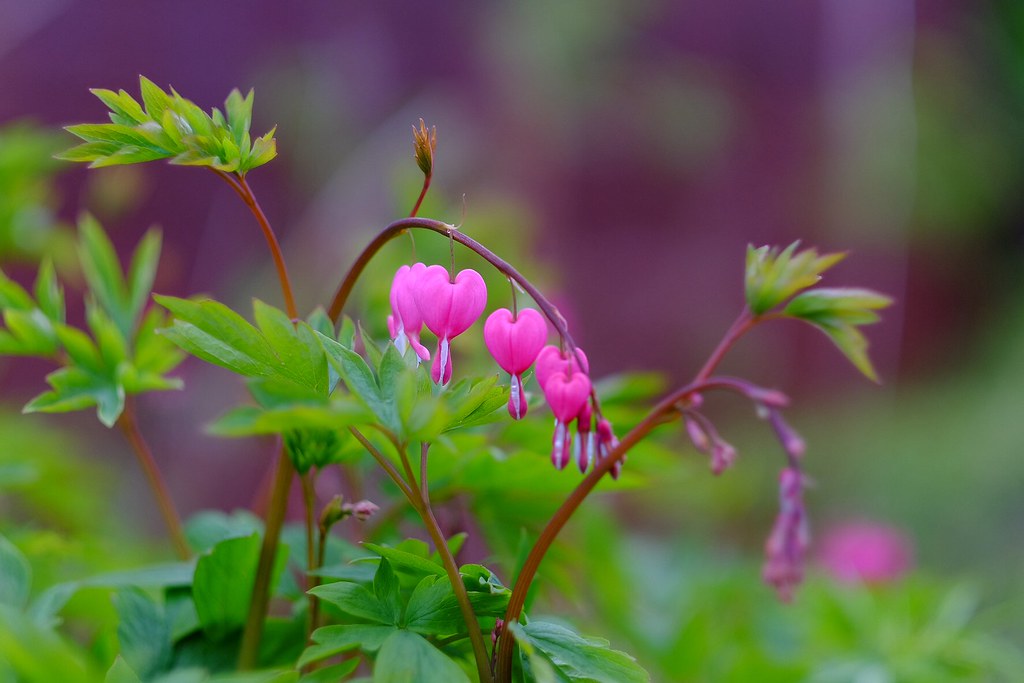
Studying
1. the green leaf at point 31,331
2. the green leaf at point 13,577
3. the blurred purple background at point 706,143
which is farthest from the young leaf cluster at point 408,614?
the blurred purple background at point 706,143

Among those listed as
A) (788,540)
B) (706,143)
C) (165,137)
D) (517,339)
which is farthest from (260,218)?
(706,143)

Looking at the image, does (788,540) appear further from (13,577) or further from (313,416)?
(13,577)

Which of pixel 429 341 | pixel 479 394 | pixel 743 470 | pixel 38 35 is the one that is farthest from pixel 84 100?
pixel 479 394

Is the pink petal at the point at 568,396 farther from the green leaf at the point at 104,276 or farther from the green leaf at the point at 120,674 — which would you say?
the green leaf at the point at 104,276

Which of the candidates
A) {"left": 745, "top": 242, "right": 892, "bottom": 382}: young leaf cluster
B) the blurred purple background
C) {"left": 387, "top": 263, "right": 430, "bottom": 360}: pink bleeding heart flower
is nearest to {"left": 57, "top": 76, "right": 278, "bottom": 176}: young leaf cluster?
{"left": 387, "top": 263, "right": 430, "bottom": 360}: pink bleeding heart flower

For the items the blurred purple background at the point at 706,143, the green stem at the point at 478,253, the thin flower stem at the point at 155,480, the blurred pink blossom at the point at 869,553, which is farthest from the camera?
the blurred purple background at the point at 706,143

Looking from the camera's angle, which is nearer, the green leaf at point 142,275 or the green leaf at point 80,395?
the green leaf at point 80,395
